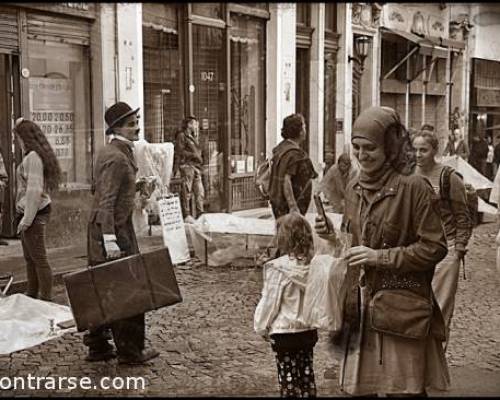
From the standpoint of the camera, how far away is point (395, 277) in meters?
3.35

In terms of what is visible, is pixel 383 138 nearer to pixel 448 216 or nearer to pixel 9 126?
pixel 448 216

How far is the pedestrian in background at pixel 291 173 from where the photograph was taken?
570 cm

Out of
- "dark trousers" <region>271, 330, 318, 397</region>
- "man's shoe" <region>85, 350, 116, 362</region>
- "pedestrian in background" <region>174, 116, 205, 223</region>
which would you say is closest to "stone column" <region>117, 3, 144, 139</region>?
"pedestrian in background" <region>174, 116, 205, 223</region>

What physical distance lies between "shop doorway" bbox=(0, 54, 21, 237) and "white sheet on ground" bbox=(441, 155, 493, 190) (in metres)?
2.91

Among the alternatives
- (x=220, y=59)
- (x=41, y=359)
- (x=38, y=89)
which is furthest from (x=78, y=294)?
(x=220, y=59)

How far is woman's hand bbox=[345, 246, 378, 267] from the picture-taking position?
3283 mm

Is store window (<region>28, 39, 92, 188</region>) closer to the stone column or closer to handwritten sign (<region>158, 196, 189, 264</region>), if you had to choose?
the stone column

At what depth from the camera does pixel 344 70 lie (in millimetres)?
6211

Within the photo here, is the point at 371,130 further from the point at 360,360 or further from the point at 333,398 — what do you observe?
the point at 333,398

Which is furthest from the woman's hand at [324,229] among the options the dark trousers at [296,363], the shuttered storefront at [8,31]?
the shuttered storefront at [8,31]

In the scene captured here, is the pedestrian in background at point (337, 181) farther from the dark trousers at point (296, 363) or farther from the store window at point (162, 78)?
the store window at point (162, 78)

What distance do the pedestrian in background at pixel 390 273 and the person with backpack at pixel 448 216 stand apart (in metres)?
1.05

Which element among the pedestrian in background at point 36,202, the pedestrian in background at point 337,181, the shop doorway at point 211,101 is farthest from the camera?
the shop doorway at point 211,101

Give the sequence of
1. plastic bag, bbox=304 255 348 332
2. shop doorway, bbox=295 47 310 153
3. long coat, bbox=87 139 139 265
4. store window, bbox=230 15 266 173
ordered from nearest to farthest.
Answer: plastic bag, bbox=304 255 348 332
long coat, bbox=87 139 139 265
shop doorway, bbox=295 47 310 153
store window, bbox=230 15 266 173
